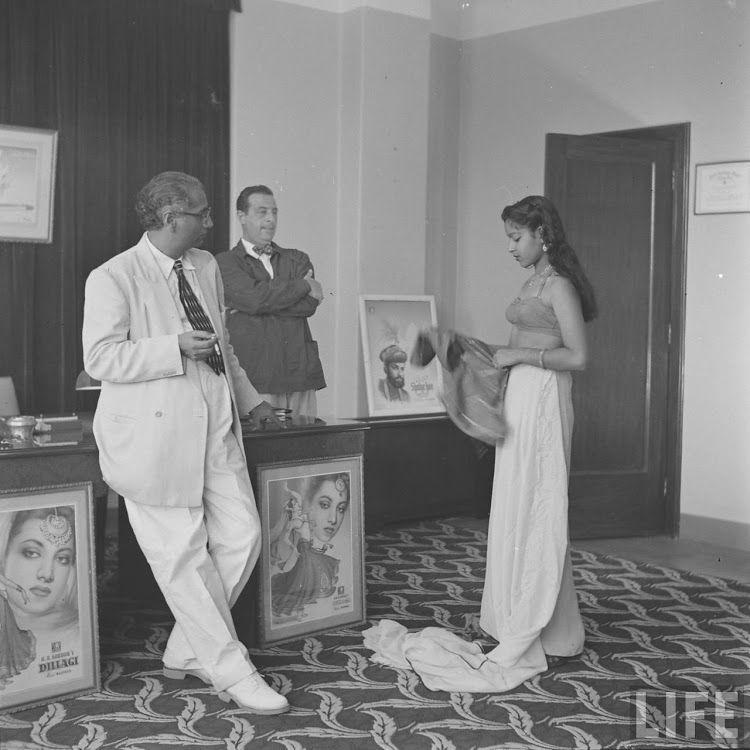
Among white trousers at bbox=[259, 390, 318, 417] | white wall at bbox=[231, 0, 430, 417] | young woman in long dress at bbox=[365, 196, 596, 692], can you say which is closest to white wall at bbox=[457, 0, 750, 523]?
white wall at bbox=[231, 0, 430, 417]

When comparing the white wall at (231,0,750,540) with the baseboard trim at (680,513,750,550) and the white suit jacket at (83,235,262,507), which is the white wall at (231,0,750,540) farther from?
the white suit jacket at (83,235,262,507)

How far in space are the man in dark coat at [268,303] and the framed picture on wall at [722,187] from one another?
8.65 ft

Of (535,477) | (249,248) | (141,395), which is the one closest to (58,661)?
(141,395)

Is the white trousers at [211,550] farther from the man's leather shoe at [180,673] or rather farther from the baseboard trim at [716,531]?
the baseboard trim at [716,531]

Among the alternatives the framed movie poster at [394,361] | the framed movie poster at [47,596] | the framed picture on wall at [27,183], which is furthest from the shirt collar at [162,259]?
the framed movie poster at [394,361]

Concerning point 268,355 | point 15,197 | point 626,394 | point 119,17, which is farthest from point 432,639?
point 119,17

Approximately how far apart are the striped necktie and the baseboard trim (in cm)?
415

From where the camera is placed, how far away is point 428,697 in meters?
3.86

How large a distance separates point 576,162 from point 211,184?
7.83ft

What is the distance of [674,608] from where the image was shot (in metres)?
5.18

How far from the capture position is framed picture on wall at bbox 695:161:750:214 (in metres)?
6.64

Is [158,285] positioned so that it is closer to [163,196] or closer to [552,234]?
[163,196]

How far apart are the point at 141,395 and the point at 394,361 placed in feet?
12.6

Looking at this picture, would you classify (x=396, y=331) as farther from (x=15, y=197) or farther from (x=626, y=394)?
(x=15, y=197)
